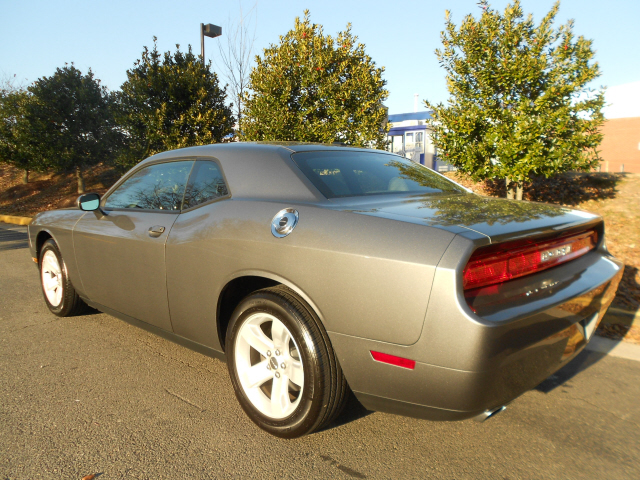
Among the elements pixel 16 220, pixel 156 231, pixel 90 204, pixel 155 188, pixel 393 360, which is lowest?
pixel 16 220

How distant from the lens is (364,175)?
3057 millimetres

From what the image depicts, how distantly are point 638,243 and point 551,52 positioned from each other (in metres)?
2.71

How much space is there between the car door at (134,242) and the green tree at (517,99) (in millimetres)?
4745

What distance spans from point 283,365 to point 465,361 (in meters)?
0.98

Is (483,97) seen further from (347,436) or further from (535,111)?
(347,436)

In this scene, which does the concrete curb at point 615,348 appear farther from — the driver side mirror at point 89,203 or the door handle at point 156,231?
the driver side mirror at point 89,203

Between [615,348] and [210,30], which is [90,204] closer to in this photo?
[615,348]

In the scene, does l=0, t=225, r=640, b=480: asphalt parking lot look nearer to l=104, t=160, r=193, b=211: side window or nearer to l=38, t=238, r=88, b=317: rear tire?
l=38, t=238, r=88, b=317: rear tire

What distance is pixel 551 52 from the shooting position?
21.5ft

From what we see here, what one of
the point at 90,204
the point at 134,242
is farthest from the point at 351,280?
the point at 90,204

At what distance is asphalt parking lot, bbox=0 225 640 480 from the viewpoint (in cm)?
227

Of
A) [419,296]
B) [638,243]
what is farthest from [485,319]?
[638,243]

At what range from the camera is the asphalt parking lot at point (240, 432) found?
2.27 m

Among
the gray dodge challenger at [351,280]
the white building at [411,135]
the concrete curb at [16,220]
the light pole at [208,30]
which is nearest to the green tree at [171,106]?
the light pole at [208,30]
